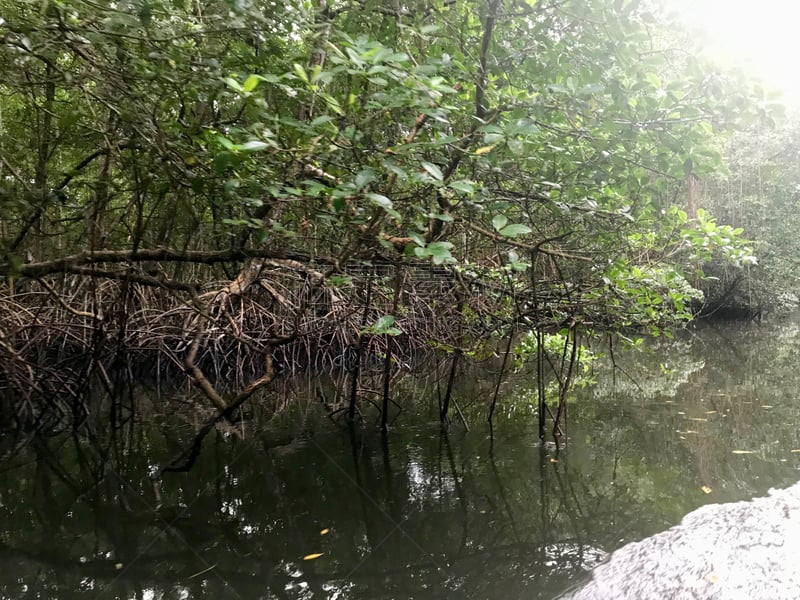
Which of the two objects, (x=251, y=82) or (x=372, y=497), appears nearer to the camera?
(x=251, y=82)

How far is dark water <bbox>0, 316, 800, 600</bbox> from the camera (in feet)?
7.59

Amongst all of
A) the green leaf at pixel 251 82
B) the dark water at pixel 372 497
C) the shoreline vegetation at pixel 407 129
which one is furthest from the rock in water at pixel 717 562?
the green leaf at pixel 251 82

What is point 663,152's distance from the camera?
2.20 metres

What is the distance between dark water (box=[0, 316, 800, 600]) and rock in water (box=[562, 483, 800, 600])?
215mm

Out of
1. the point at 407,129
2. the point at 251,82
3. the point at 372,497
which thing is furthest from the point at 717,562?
the point at 251,82

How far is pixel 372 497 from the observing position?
3.18 m

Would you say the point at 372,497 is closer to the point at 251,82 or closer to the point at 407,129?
the point at 407,129

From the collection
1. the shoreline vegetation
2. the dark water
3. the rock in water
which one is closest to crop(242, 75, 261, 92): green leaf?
the shoreline vegetation

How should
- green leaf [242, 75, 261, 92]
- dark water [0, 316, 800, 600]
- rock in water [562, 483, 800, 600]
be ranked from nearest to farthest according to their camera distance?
green leaf [242, 75, 261, 92], rock in water [562, 483, 800, 600], dark water [0, 316, 800, 600]

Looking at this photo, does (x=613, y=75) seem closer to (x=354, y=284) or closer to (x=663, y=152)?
(x=663, y=152)

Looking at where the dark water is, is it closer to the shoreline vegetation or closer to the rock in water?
the rock in water

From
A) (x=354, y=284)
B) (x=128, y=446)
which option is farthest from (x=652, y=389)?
(x=128, y=446)

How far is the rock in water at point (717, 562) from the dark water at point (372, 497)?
215 mm

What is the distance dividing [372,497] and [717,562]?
186 cm
